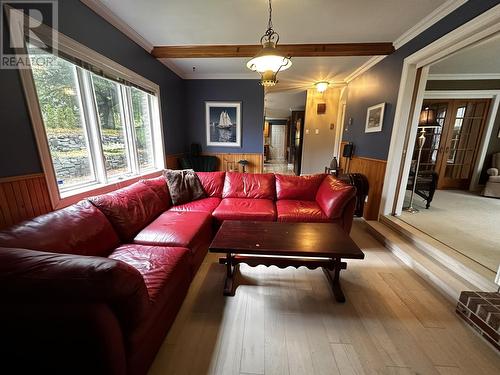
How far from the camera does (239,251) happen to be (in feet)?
4.67

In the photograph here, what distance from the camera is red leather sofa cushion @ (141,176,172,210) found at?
7.74 feet

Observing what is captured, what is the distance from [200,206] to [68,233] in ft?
4.31

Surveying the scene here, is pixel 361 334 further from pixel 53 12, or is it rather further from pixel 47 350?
pixel 53 12

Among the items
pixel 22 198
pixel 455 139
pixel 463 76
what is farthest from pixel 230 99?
pixel 455 139

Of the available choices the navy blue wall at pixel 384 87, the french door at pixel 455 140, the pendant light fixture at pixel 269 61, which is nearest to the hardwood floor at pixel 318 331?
the pendant light fixture at pixel 269 61

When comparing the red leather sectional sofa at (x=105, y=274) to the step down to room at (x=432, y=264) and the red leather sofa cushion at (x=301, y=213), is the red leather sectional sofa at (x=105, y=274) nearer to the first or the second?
the red leather sofa cushion at (x=301, y=213)

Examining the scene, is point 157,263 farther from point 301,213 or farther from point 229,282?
point 301,213

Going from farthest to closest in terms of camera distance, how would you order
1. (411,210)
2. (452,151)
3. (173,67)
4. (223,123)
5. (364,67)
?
(223,123) < (452,151) < (173,67) < (364,67) < (411,210)

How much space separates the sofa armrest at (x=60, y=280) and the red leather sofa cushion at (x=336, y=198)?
6.69ft

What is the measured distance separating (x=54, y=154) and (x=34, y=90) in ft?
1.70

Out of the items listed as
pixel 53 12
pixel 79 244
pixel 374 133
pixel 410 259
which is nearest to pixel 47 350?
pixel 79 244

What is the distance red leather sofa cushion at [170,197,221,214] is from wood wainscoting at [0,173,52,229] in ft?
3.65

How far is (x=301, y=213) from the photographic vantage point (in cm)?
230

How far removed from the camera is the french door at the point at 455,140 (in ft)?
13.6
